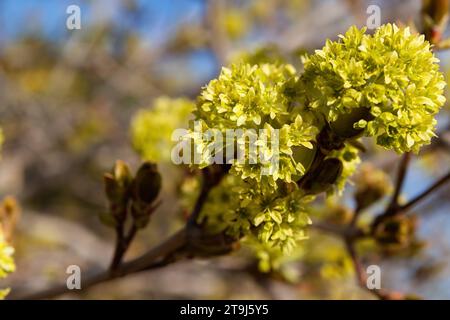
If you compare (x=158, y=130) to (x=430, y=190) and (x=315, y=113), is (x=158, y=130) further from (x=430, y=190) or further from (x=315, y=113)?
(x=315, y=113)

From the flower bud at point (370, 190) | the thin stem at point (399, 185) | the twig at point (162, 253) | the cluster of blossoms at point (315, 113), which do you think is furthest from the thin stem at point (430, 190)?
the twig at point (162, 253)

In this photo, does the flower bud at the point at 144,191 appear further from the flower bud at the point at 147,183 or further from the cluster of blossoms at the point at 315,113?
the cluster of blossoms at the point at 315,113

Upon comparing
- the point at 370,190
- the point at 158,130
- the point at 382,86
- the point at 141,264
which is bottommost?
the point at 141,264

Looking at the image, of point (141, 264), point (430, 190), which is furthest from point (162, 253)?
point (430, 190)

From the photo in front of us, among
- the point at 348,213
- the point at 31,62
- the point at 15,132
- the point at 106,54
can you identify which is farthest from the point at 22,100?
the point at 348,213

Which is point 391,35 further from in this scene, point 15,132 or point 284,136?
point 15,132

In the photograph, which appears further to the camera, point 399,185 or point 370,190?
point 370,190
